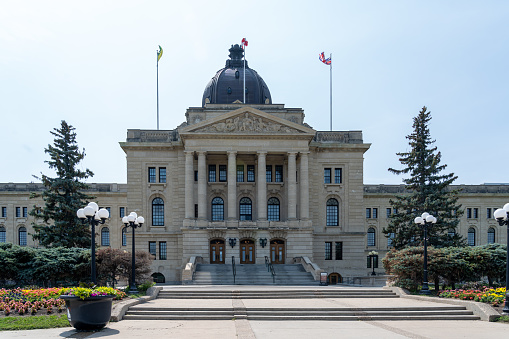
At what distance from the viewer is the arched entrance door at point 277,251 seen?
52469 mm

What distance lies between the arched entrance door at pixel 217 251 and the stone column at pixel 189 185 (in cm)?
359

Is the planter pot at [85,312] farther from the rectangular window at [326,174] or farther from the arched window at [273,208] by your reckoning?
the rectangular window at [326,174]

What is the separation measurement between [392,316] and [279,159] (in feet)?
110

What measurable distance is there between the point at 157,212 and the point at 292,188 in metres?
14.9

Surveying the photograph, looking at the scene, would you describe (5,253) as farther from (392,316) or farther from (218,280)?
(392,316)

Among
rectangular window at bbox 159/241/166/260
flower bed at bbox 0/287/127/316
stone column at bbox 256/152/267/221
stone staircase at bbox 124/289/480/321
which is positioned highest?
stone column at bbox 256/152/267/221

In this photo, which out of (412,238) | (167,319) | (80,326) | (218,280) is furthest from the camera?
(412,238)

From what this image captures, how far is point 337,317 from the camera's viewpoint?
2334 centimetres

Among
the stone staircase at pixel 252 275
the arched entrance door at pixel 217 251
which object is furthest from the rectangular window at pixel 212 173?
the stone staircase at pixel 252 275

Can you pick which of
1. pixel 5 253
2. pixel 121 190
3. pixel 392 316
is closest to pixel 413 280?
pixel 392 316

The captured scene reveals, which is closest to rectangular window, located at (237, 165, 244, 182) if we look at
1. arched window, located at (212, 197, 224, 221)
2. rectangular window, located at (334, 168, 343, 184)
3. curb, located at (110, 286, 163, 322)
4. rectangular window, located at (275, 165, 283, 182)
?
arched window, located at (212, 197, 224, 221)

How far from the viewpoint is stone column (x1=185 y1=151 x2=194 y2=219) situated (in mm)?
52125

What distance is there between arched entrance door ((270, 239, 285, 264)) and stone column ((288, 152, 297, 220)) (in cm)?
296

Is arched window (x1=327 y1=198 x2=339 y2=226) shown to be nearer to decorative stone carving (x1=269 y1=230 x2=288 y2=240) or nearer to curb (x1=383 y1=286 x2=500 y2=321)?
decorative stone carving (x1=269 y1=230 x2=288 y2=240)
